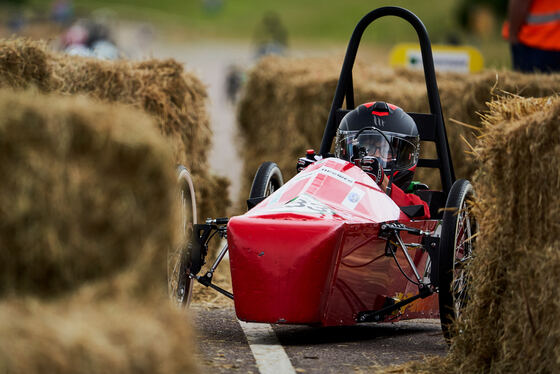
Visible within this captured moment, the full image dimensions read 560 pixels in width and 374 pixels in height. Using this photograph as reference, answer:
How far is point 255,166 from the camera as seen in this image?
595 inches

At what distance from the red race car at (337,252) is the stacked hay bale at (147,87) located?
6.33ft

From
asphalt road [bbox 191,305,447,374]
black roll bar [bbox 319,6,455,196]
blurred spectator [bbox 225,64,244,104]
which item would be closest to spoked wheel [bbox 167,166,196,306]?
asphalt road [bbox 191,305,447,374]

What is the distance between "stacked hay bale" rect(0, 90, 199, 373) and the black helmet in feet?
12.3

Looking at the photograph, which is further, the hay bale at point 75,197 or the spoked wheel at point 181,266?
the spoked wheel at point 181,266

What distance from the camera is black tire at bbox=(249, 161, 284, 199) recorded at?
7.76 m

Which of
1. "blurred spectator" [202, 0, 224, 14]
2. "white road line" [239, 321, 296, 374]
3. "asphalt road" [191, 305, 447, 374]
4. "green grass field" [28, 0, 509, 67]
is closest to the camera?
"white road line" [239, 321, 296, 374]

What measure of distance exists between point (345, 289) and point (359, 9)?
4142 inches

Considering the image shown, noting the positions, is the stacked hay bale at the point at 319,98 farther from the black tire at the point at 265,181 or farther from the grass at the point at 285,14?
the grass at the point at 285,14

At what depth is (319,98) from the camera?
14.1 meters

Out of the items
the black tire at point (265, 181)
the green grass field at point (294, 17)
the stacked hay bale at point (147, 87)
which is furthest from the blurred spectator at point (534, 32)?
the green grass field at point (294, 17)

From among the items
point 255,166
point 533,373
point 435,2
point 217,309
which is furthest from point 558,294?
point 435,2

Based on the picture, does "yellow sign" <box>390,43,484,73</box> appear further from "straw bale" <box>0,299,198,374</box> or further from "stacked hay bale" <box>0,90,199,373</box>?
"straw bale" <box>0,299,198,374</box>

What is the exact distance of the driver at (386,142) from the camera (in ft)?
25.5

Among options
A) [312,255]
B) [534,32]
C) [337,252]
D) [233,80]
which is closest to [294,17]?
[233,80]
